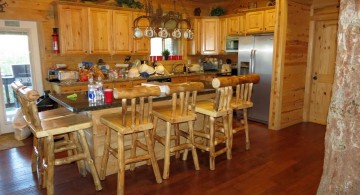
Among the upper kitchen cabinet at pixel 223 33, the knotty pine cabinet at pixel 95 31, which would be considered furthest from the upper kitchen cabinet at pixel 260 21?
the knotty pine cabinet at pixel 95 31

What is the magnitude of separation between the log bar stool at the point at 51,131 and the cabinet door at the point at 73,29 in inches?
89.5

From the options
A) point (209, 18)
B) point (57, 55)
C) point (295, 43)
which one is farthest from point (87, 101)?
point (209, 18)

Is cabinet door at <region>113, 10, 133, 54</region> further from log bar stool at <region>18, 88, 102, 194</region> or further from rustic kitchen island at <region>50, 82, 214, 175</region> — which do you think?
log bar stool at <region>18, 88, 102, 194</region>

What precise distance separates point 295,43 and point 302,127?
1.58 meters

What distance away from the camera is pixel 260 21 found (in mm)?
5109

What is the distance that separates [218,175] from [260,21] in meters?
3.50

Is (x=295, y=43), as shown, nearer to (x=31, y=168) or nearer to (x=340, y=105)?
(x=340, y=105)

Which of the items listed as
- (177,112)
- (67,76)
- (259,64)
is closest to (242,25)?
(259,64)

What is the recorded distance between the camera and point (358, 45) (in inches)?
40.7

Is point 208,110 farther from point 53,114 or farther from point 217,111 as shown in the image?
point 53,114

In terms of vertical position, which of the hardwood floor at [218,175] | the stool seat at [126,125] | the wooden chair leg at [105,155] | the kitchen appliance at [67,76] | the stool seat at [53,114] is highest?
the kitchen appliance at [67,76]

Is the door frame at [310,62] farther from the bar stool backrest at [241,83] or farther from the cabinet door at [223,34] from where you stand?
the bar stool backrest at [241,83]

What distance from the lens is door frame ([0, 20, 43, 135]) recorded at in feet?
14.2

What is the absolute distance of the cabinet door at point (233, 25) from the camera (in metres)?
5.71
